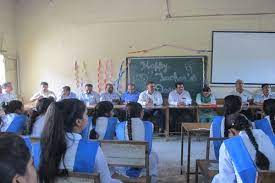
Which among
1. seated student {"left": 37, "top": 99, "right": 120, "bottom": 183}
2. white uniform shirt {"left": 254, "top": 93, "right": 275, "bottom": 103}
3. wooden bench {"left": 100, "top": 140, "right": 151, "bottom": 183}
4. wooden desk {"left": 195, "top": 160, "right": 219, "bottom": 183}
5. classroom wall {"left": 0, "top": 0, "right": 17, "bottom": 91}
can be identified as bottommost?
wooden desk {"left": 195, "top": 160, "right": 219, "bottom": 183}

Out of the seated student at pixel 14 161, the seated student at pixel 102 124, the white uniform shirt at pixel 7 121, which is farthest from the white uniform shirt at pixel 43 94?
the seated student at pixel 14 161

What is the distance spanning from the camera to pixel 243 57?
732 cm

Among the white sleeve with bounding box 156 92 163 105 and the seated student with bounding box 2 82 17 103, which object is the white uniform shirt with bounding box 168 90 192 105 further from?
the seated student with bounding box 2 82 17 103

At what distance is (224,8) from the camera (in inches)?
288

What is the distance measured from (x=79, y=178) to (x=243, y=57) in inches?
256

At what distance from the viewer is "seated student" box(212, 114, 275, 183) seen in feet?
6.20

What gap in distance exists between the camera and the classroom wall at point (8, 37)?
7062mm

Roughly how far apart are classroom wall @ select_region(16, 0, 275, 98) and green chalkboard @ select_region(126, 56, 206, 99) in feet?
0.61

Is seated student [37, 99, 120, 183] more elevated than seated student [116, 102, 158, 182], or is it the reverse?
seated student [37, 99, 120, 183]

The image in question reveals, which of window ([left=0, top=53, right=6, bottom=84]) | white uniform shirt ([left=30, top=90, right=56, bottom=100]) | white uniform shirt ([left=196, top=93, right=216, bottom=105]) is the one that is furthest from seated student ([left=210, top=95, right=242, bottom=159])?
window ([left=0, top=53, right=6, bottom=84])

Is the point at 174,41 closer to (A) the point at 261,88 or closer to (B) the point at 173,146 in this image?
(A) the point at 261,88

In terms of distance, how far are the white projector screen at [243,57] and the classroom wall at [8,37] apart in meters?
A: 4.83

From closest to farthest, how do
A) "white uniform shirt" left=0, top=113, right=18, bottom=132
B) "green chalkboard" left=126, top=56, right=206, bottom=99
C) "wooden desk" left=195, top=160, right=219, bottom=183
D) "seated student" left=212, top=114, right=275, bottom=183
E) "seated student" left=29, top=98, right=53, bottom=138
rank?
1. "seated student" left=212, top=114, right=275, bottom=183
2. "wooden desk" left=195, top=160, right=219, bottom=183
3. "seated student" left=29, top=98, right=53, bottom=138
4. "white uniform shirt" left=0, top=113, right=18, bottom=132
5. "green chalkboard" left=126, top=56, right=206, bottom=99

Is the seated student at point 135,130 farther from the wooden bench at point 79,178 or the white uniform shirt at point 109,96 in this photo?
the white uniform shirt at point 109,96
